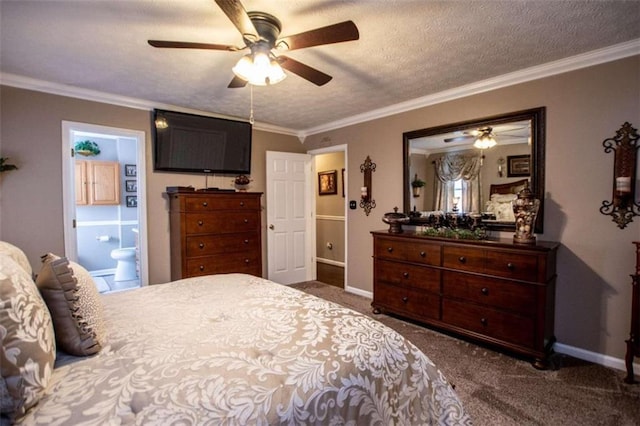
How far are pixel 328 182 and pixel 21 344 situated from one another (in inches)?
221

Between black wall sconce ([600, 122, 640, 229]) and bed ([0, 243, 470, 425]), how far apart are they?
2.09m

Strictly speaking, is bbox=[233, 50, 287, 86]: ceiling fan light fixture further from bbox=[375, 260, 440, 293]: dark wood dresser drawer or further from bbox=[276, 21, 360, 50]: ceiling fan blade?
bbox=[375, 260, 440, 293]: dark wood dresser drawer

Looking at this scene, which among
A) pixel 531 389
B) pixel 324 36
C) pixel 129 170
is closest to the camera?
pixel 324 36

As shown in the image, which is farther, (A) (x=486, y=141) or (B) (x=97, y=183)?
(B) (x=97, y=183)

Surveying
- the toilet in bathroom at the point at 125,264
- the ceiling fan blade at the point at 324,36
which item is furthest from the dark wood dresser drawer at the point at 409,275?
the toilet in bathroom at the point at 125,264

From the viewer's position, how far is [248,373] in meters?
0.95

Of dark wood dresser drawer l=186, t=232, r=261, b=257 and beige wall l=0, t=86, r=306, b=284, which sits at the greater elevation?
beige wall l=0, t=86, r=306, b=284

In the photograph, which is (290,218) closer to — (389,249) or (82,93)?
(389,249)

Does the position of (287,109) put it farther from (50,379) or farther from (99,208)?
(99,208)

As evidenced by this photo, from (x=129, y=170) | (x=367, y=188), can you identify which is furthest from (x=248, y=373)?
(x=129, y=170)

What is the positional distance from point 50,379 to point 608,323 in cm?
341

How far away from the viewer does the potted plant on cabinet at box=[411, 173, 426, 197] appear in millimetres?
3451

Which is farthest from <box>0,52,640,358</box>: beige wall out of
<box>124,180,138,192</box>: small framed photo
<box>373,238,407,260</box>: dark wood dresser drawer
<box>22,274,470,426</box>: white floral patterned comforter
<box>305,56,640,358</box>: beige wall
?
<box>124,180,138,192</box>: small framed photo

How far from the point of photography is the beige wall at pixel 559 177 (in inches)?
90.2
